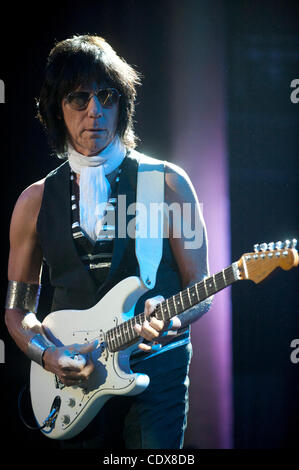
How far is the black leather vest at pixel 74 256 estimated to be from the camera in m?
2.03

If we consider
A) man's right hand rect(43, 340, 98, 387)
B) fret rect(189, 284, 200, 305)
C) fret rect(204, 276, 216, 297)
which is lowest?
man's right hand rect(43, 340, 98, 387)

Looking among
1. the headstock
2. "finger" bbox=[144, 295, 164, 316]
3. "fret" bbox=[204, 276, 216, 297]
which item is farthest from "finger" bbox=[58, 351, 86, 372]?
the headstock

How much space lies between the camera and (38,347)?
6.98 feet

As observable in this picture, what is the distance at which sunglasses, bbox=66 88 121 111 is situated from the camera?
6.98ft

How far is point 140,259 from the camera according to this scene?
1.98 meters

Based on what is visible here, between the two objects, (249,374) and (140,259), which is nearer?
(140,259)

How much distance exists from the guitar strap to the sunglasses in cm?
28

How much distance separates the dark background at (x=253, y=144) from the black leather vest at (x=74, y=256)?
501 mm

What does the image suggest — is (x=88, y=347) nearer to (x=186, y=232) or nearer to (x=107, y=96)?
(x=186, y=232)

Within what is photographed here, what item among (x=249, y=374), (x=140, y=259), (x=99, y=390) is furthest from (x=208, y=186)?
(x=99, y=390)

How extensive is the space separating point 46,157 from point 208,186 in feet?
2.64

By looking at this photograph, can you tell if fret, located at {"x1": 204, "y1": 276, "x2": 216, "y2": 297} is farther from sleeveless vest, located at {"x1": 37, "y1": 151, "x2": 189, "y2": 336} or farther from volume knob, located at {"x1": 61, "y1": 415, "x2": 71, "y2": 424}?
volume knob, located at {"x1": 61, "y1": 415, "x2": 71, "y2": 424}

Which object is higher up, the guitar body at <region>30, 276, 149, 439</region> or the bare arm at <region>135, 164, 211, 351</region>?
the bare arm at <region>135, 164, 211, 351</region>

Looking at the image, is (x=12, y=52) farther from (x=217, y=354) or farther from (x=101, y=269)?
(x=217, y=354)
